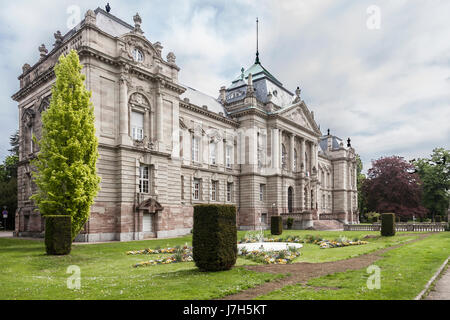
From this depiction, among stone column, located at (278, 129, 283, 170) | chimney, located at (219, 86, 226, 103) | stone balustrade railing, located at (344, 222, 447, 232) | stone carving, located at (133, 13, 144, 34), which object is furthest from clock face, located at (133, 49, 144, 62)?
stone balustrade railing, located at (344, 222, 447, 232)

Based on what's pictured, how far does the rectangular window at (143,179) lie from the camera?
31.2 m

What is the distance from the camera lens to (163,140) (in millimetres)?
33781

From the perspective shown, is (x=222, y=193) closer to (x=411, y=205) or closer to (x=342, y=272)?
(x=342, y=272)

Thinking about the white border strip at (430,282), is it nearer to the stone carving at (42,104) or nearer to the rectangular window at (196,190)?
the rectangular window at (196,190)

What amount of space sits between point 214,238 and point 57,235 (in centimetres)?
1095

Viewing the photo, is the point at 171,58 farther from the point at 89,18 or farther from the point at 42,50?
the point at 42,50

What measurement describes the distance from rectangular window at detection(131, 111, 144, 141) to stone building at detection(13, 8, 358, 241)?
97 mm

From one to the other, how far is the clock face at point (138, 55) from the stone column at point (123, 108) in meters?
3.18

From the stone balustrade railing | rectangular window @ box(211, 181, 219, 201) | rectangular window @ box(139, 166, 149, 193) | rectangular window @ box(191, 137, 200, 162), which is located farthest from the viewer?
rectangular window @ box(211, 181, 219, 201)

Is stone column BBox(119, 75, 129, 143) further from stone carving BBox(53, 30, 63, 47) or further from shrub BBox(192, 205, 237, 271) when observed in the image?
shrub BBox(192, 205, 237, 271)

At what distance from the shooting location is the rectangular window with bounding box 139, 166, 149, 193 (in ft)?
102

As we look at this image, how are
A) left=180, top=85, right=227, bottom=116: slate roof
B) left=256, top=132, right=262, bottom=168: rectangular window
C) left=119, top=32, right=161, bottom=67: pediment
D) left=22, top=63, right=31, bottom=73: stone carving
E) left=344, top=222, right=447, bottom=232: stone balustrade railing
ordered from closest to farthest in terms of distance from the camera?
left=119, top=32, right=161, bottom=67: pediment
left=344, top=222, right=447, bottom=232: stone balustrade railing
left=22, top=63, right=31, bottom=73: stone carving
left=180, top=85, right=227, bottom=116: slate roof
left=256, top=132, right=262, bottom=168: rectangular window
